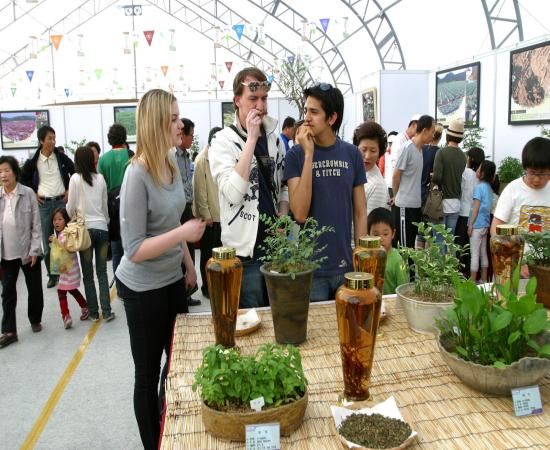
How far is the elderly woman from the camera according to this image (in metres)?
3.22

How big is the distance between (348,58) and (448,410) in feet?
37.7

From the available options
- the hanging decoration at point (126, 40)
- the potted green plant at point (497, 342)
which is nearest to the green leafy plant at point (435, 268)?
the potted green plant at point (497, 342)

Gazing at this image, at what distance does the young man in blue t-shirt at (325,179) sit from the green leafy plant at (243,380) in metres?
0.75

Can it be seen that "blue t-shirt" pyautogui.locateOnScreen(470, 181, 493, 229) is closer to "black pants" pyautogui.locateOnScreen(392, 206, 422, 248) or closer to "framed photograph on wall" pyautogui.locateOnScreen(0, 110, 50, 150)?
"black pants" pyautogui.locateOnScreen(392, 206, 422, 248)

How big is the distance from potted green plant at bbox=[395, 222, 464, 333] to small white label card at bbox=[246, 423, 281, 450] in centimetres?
66

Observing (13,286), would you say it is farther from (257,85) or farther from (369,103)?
(369,103)

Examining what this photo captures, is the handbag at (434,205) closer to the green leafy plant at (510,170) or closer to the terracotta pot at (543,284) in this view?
the green leafy plant at (510,170)

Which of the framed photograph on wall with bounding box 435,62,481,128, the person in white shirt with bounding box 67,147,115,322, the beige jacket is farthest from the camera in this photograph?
the framed photograph on wall with bounding box 435,62,481,128

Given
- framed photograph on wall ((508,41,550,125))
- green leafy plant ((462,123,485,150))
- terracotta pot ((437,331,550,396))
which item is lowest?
terracotta pot ((437,331,550,396))

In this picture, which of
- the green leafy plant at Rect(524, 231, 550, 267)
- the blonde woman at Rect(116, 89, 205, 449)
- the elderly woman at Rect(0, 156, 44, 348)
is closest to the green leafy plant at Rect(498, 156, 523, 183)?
the green leafy plant at Rect(524, 231, 550, 267)

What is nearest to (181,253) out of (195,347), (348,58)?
(195,347)

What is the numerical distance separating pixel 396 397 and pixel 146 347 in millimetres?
855

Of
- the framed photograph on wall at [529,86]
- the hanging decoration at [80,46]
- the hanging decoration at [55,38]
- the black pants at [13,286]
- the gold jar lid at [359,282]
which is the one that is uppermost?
the hanging decoration at [80,46]

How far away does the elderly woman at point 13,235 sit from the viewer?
322cm
